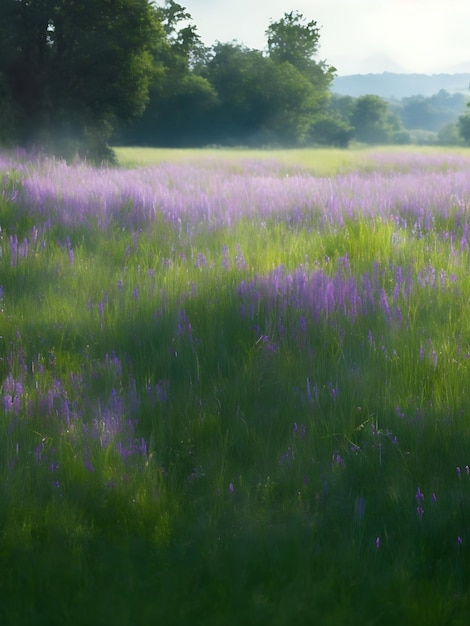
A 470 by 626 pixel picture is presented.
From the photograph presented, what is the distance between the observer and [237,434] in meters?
2.67

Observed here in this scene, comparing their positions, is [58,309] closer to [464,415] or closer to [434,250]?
[464,415]

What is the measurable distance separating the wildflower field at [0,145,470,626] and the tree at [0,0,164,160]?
19243mm

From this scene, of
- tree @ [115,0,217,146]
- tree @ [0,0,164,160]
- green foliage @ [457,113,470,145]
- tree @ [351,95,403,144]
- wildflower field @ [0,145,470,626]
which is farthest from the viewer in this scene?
tree @ [351,95,403,144]

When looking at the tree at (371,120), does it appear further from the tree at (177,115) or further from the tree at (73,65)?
the tree at (73,65)

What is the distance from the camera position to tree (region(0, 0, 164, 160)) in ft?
73.4

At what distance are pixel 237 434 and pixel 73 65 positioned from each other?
74.9ft

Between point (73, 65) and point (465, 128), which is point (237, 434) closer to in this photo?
point (73, 65)

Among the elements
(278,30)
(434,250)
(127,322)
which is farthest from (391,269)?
(278,30)

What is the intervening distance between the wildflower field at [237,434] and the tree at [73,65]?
19.2 m

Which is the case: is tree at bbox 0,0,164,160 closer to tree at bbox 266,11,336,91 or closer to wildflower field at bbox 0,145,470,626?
wildflower field at bbox 0,145,470,626

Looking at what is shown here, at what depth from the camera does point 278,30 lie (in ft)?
233

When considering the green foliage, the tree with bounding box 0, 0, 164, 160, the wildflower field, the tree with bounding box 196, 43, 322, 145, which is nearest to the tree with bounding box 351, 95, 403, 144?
the green foliage

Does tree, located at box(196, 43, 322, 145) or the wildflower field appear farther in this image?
tree, located at box(196, 43, 322, 145)

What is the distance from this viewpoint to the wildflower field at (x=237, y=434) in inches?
74.3
